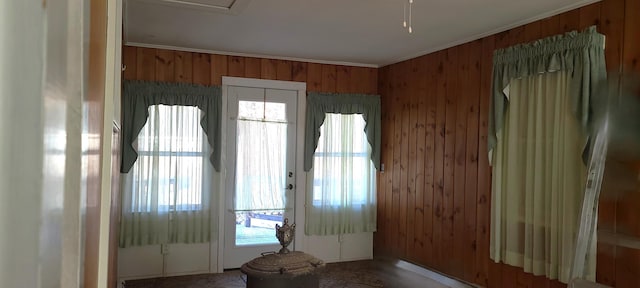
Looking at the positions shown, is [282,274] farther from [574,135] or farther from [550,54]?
[550,54]

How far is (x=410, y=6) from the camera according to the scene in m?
3.21

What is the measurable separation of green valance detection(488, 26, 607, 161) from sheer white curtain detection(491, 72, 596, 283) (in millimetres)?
57

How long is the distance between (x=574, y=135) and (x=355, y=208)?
291cm

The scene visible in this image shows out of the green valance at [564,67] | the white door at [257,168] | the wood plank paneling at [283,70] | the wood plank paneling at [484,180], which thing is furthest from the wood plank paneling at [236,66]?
the green valance at [564,67]

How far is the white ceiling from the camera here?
128 inches

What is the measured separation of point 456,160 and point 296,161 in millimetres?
1862

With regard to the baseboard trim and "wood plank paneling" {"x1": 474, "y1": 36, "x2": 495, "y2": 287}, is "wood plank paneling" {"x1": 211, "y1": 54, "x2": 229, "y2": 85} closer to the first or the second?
"wood plank paneling" {"x1": 474, "y1": 36, "x2": 495, "y2": 287}

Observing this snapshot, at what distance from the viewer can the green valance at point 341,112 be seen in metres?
5.32

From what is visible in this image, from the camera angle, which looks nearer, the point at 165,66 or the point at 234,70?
the point at 165,66

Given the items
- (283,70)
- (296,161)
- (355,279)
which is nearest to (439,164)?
(355,279)

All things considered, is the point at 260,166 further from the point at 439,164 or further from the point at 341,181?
the point at 439,164

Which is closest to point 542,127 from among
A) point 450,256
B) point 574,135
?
point 574,135

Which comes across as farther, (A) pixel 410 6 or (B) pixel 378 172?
(B) pixel 378 172

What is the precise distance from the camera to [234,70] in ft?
16.6
